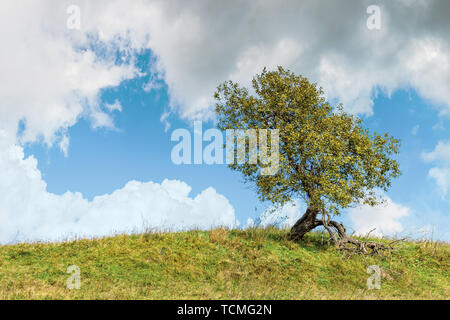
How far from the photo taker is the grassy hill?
17.8 m

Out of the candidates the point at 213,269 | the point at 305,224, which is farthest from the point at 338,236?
the point at 213,269

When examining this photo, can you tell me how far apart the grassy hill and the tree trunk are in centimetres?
68

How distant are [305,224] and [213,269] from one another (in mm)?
8204

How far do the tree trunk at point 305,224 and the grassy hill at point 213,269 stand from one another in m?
0.68

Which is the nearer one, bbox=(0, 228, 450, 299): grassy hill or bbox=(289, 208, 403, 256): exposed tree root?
bbox=(0, 228, 450, 299): grassy hill

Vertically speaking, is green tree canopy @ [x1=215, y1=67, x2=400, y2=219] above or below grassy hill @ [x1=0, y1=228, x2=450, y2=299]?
above

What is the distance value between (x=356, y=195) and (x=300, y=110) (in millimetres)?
6696

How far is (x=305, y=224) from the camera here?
86.8 feet

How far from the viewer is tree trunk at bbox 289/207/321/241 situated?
26.1 metres

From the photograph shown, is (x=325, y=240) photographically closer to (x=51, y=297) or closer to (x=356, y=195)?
(x=356, y=195)

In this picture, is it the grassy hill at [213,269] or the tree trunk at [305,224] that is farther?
the tree trunk at [305,224]

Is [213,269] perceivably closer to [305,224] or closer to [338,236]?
[305,224]

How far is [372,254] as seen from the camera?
1021 inches

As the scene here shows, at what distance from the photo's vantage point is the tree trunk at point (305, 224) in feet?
85.6
